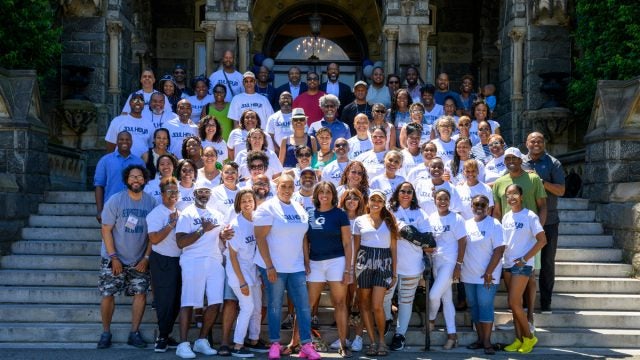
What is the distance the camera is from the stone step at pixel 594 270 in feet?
30.0

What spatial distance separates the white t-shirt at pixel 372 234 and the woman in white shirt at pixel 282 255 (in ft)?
1.81

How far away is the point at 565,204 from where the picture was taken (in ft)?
34.0

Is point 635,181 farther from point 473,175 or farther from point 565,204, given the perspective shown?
point 473,175

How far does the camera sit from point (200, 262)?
23.7 ft

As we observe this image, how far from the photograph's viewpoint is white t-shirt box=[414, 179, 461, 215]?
25.7 feet

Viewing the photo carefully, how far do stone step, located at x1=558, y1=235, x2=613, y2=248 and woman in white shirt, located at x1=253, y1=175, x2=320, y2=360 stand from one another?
4.12m

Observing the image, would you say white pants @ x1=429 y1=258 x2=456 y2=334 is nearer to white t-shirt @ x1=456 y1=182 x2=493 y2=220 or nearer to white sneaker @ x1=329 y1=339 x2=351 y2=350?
white t-shirt @ x1=456 y1=182 x2=493 y2=220

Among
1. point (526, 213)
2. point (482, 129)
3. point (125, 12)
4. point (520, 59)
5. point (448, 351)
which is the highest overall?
point (125, 12)

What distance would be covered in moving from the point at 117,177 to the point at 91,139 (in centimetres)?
609

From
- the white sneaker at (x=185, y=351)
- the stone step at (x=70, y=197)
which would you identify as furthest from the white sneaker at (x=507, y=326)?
the stone step at (x=70, y=197)

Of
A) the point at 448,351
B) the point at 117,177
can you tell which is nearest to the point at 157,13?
the point at 117,177

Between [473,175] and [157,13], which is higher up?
[157,13]

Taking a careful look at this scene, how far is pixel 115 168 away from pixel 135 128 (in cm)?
98

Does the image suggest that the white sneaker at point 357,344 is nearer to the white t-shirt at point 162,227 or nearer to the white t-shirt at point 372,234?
the white t-shirt at point 372,234
